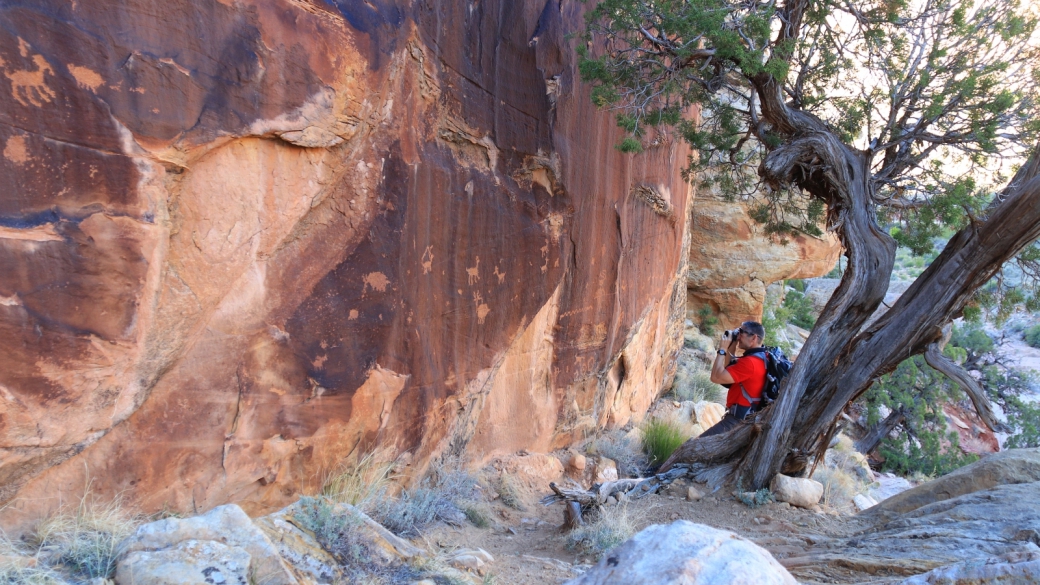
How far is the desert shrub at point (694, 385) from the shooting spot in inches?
457

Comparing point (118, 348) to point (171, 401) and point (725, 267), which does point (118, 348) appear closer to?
point (171, 401)

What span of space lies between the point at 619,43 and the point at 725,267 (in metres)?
7.43

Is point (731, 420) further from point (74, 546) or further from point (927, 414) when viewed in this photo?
point (927, 414)

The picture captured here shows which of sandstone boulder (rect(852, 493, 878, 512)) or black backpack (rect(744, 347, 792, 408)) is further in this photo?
sandstone boulder (rect(852, 493, 878, 512))

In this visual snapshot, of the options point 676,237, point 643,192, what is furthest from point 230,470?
point 676,237

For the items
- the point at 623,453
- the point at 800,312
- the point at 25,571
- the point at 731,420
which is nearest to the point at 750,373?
the point at 731,420

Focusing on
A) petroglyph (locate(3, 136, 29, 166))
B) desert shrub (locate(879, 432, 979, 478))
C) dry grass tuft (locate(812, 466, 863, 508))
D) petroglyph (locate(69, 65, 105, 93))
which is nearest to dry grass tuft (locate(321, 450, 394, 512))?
petroglyph (locate(3, 136, 29, 166))

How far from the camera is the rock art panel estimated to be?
13.6 metres

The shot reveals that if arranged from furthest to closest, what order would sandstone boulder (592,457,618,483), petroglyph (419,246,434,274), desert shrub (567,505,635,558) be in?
sandstone boulder (592,457,618,483) < petroglyph (419,246,434,274) < desert shrub (567,505,635,558)

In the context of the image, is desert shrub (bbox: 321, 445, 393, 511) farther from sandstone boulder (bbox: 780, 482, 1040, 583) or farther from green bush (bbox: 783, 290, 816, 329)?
green bush (bbox: 783, 290, 816, 329)

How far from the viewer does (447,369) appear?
5.38 metres

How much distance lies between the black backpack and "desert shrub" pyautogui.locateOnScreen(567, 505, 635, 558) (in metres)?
2.14

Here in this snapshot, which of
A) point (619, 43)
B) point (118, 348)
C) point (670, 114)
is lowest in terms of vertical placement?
point (118, 348)

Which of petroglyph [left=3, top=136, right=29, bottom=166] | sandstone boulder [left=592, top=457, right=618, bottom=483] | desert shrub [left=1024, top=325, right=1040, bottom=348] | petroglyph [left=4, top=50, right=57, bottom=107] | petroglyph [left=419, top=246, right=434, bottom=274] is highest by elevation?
desert shrub [left=1024, top=325, right=1040, bottom=348]
